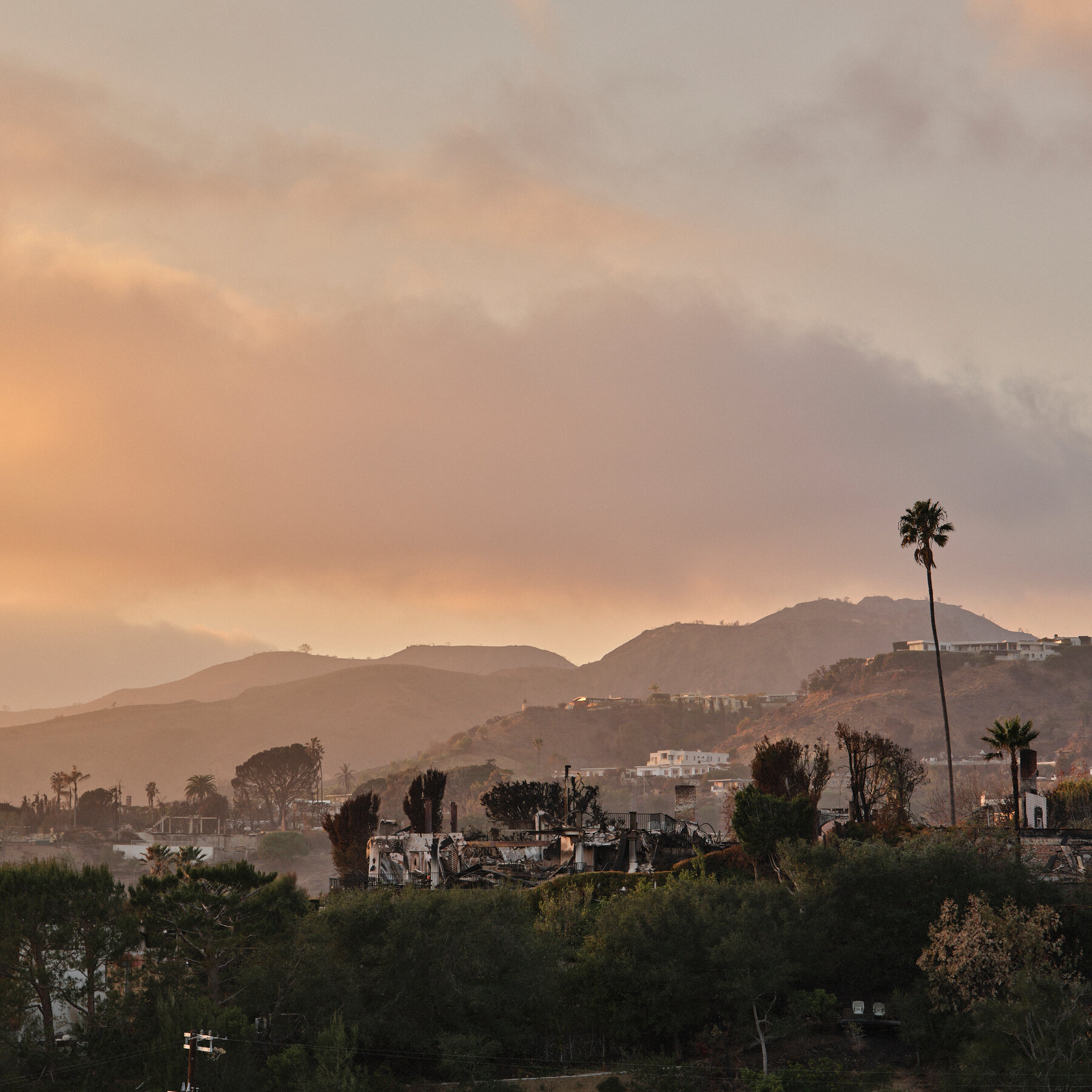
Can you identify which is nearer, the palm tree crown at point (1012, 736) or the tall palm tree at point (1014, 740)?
the tall palm tree at point (1014, 740)

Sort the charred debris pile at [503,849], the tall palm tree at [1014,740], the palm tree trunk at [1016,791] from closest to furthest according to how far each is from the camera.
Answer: the palm tree trunk at [1016,791] → the tall palm tree at [1014,740] → the charred debris pile at [503,849]

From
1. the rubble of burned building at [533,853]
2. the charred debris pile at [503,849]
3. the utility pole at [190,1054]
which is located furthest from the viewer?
the charred debris pile at [503,849]

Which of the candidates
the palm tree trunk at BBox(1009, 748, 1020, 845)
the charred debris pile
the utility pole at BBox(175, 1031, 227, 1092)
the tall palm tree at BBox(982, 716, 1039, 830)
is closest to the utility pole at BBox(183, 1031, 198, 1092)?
the utility pole at BBox(175, 1031, 227, 1092)

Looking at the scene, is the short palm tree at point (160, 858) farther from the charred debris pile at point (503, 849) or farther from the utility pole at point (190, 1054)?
the utility pole at point (190, 1054)

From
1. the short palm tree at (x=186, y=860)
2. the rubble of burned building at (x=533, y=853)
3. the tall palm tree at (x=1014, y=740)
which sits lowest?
the rubble of burned building at (x=533, y=853)

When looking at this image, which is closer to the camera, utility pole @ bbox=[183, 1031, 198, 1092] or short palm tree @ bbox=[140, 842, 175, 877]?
utility pole @ bbox=[183, 1031, 198, 1092]

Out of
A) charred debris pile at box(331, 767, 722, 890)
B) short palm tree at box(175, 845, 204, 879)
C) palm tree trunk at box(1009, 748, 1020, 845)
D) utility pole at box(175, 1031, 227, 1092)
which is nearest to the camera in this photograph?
utility pole at box(175, 1031, 227, 1092)

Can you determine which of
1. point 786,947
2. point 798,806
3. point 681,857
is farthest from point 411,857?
point 786,947

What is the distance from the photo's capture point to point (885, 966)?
213 ft

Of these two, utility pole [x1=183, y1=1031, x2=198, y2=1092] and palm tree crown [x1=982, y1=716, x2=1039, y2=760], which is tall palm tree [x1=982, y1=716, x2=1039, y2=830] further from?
utility pole [x1=183, y1=1031, x2=198, y2=1092]

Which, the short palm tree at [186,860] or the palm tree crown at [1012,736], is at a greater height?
the palm tree crown at [1012,736]

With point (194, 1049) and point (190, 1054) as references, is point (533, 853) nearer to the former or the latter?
point (194, 1049)

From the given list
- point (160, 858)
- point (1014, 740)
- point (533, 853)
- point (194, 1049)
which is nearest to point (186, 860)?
point (194, 1049)

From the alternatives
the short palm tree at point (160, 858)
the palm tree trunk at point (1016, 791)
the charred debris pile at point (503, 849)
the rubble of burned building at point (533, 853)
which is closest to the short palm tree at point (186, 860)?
the short palm tree at point (160, 858)
